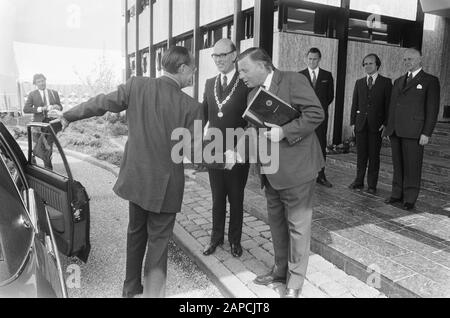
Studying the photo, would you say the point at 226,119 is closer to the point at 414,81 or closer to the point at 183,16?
the point at 414,81

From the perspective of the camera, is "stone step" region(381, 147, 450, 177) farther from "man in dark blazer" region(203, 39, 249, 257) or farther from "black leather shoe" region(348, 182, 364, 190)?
"man in dark blazer" region(203, 39, 249, 257)

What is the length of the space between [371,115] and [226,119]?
2.98 meters

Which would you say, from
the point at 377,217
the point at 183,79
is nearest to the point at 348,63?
the point at 377,217

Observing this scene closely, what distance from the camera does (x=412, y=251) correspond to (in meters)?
3.73

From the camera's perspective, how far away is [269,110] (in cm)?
295

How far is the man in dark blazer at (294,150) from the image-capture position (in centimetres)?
296

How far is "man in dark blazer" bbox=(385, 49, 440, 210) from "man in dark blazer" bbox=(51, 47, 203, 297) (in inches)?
129

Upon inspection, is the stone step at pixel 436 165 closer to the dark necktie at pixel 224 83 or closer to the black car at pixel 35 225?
the dark necktie at pixel 224 83

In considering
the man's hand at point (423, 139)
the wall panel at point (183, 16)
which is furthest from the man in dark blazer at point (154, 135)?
the wall panel at point (183, 16)

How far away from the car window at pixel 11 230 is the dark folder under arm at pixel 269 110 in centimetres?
169
